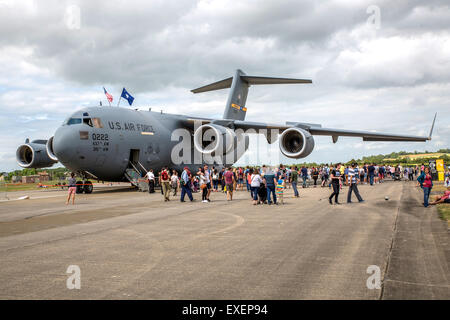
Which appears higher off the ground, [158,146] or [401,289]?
[158,146]

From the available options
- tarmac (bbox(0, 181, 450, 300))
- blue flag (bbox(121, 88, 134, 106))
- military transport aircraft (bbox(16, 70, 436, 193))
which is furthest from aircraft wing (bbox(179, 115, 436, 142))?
tarmac (bbox(0, 181, 450, 300))

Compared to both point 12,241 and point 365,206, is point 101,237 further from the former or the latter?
point 365,206

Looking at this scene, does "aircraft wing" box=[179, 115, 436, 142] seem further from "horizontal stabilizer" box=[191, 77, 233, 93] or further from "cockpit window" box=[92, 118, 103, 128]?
"cockpit window" box=[92, 118, 103, 128]

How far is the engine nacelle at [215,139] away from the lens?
2266cm

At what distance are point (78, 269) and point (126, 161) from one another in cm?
1679

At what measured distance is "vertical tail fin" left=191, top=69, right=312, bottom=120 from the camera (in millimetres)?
27734

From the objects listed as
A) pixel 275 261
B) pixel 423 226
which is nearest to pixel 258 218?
pixel 423 226

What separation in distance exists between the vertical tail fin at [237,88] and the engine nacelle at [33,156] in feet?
Result: 37.1

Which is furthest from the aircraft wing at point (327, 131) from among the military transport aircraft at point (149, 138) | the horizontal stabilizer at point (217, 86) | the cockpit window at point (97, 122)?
the cockpit window at point (97, 122)

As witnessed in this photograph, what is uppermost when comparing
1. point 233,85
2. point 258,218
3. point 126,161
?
point 233,85

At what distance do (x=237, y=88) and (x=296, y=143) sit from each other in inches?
263

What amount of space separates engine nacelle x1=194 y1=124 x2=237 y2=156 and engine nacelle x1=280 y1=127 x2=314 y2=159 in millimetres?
3224
